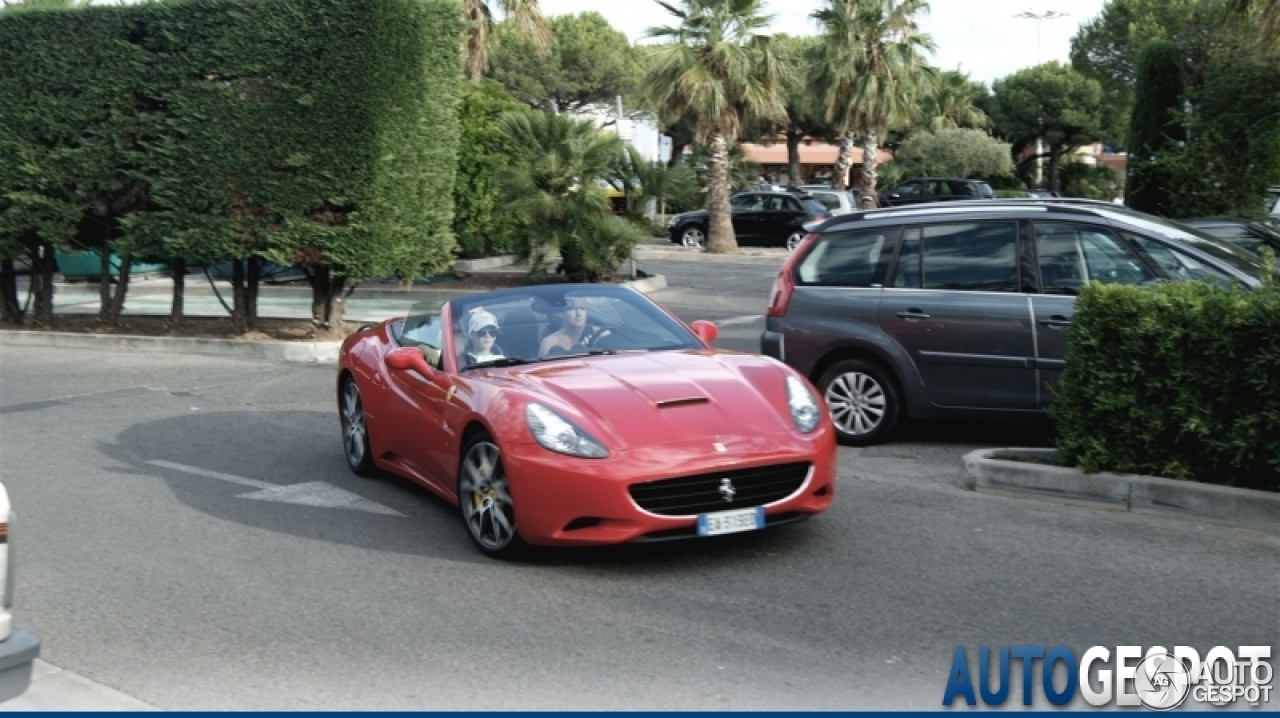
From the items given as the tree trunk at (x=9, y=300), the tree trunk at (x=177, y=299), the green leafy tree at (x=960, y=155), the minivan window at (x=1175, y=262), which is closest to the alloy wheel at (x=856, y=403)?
the minivan window at (x=1175, y=262)

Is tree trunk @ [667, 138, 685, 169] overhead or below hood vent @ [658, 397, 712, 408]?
overhead

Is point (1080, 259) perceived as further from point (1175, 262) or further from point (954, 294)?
point (954, 294)

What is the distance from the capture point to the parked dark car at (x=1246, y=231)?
12.4 m

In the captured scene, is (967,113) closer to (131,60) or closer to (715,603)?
(131,60)

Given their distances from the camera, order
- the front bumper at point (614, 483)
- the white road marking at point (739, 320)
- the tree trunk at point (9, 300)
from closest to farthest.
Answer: the front bumper at point (614, 483) → the tree trunk at point (9, 300) → the white road marking at point (739, 320)

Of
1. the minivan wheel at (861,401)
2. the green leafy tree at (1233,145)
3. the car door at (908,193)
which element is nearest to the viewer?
the minivan wheel at (861,401)

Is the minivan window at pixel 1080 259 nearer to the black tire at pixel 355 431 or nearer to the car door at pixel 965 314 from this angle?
the car door at pixel 965 314

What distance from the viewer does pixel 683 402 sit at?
285 inches

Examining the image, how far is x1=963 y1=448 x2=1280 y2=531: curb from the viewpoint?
25.6 ft

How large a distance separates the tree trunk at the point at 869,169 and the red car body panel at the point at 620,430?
35283mm

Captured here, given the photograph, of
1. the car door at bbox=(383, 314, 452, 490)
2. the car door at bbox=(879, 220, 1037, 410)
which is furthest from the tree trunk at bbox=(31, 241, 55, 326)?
the car door at bbox=(879, 220, 1037, 410)

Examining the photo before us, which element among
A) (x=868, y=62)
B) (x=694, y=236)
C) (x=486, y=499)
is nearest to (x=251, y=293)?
(x=486, y=499)

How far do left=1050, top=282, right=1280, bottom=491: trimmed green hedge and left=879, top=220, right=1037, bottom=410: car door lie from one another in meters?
1.16

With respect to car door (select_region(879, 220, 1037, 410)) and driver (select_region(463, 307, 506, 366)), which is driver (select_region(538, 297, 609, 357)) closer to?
driver (select_region(463, 307, 506, 366))
